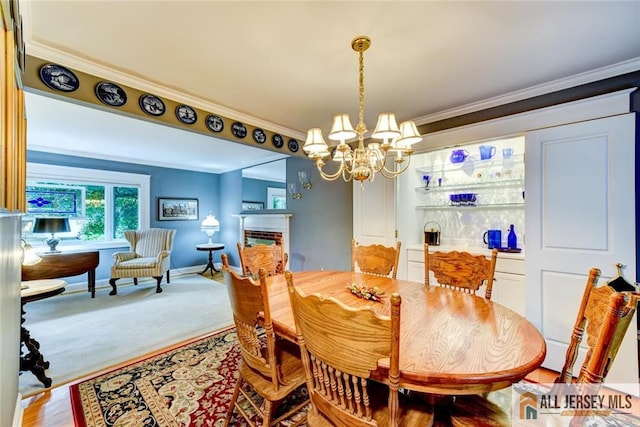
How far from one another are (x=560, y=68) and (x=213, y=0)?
2525mm

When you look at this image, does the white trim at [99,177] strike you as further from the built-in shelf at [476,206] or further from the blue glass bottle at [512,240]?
the blue glass bottle at [512,240]

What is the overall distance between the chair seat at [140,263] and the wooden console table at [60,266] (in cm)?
38

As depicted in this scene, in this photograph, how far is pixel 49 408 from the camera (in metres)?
1.78

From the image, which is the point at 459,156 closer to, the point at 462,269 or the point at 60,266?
the point at 462,269

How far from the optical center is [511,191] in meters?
2.94

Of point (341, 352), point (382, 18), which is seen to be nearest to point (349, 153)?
point (382, 18)

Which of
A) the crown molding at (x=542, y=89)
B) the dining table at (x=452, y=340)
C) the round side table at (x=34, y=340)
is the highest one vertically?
the crown molding at (x=542, y=89)

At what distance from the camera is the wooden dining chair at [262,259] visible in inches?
90.7

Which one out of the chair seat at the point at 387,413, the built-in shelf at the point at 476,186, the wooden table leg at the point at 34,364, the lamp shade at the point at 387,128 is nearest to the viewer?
the chair seat at the point at 387,413

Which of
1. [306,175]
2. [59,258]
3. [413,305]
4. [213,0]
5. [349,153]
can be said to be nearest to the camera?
[213,0]

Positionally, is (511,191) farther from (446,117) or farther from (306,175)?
(306,175)

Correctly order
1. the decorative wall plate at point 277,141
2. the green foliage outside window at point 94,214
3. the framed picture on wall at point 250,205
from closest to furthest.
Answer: the decorative wall plate at point 277,141 < the green foliage outside window at point 94,214 < the framed picture on wall at point 250,205

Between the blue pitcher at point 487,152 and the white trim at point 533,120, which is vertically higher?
the white trim at point 533,120

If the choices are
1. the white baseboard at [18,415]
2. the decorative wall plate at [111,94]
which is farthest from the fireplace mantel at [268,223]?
the white baseboard at [18,415]
